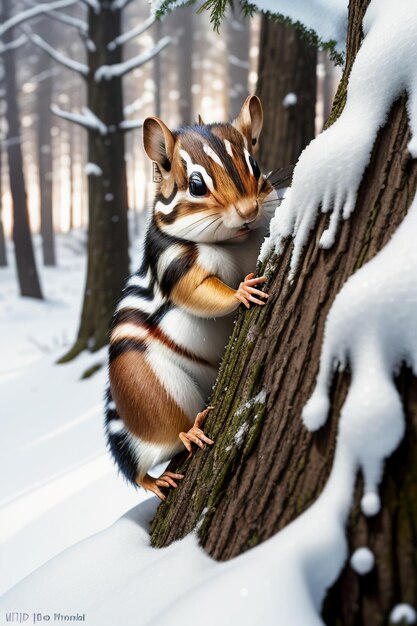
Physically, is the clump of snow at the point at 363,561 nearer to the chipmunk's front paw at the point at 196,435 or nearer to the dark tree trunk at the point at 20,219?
the chipmunk's front paw at the point at 196,435

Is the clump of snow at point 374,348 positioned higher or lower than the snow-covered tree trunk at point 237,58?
lower

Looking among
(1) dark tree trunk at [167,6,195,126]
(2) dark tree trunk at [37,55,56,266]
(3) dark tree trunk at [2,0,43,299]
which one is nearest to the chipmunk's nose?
(3) dark tree trunk at [2,0,43,299]

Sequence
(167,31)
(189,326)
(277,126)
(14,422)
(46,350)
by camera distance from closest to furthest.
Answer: (189,326)
(277,126)
(14,422)
(46,350)
(167,31)

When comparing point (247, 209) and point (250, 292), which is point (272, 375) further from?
point (247, 209)

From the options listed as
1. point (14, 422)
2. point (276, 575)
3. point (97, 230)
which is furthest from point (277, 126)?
point (276, 575)

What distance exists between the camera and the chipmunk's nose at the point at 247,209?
1911 millimetres

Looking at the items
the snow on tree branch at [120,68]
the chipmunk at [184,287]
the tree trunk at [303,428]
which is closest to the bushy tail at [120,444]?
the chipmunk at [184,287]

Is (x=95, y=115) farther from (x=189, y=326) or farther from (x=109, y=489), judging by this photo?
(x=189, y=326)

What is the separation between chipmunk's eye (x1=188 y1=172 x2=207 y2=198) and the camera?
1.98 meters

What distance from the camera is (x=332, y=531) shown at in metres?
1.40

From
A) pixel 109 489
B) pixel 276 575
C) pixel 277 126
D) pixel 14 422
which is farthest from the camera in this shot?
pixel 14 422

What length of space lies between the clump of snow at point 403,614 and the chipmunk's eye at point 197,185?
125cm

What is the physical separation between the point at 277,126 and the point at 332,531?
4913mm

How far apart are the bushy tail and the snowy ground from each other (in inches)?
58.7
